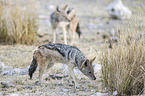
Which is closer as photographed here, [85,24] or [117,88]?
[117,88]

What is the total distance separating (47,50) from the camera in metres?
4.98

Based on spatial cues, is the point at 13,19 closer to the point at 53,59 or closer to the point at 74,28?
the point at 74,28

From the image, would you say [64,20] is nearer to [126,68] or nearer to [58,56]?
[58,56]

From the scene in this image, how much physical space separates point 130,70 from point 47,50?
1639 mm

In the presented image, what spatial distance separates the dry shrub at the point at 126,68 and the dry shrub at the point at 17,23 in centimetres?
393

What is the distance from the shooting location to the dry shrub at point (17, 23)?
7.95 metres

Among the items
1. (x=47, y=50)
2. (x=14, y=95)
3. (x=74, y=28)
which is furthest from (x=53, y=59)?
(x=74, y=28)

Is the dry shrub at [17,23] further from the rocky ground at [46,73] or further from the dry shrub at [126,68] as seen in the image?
the dry shrub at [126,68]

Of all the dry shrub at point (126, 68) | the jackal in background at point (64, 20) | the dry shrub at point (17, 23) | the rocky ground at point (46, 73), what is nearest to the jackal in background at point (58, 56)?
the rocky ground at point (46, 73)

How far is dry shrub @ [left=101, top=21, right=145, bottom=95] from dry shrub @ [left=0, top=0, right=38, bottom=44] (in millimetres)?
3925

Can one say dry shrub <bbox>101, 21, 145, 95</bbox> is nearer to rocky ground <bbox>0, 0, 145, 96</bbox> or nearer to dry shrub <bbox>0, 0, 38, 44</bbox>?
rocky ground <bbox>0, 0, 145, 96</bbox>

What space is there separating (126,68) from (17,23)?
15.0ft

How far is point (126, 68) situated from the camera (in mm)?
4340

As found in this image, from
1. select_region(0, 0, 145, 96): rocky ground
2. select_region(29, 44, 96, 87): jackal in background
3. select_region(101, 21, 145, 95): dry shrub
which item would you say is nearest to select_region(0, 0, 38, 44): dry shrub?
select_region(0, 0, 145, 96): rocky ground
